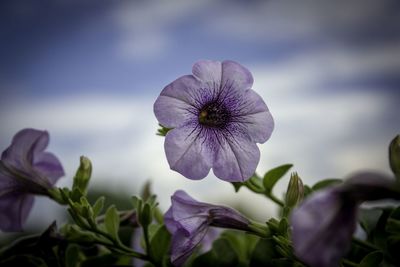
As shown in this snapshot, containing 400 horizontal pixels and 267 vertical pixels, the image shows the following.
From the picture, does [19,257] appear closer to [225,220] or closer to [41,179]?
[41,179]

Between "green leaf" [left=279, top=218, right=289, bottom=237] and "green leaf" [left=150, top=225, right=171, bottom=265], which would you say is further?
"green leaf" [left=150, top=225, right=171, bottom=265]

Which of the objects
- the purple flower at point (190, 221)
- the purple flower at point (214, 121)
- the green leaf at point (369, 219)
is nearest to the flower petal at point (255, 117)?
the purple flower at point (214, 121)

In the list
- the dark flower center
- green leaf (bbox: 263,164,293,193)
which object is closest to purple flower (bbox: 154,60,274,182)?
the dark flower center

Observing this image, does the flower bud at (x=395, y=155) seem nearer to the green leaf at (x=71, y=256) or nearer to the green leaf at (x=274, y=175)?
the green leaf at (x=274, y=175)

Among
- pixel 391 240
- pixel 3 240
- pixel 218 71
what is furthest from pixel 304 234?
pixel 3 240

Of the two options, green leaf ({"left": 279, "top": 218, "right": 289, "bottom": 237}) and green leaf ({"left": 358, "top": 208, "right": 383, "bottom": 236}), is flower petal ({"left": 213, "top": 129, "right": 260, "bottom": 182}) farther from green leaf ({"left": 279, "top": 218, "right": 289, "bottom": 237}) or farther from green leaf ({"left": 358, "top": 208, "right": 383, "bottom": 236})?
green leaf ({"left": 358, "top": 208, "right": 383, "bottom": 236})

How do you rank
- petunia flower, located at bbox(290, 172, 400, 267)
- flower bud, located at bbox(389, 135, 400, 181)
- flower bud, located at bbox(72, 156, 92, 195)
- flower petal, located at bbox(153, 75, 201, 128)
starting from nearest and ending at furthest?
petunia flower, located at bbox(290, 172, 400, 267)
flower bud, located at bbox(389, 135, 400, 181)
flower petal, located at bbox(153, 75, 201, 128)
flower bud, located at bbox(72, 156, 92, 195)
